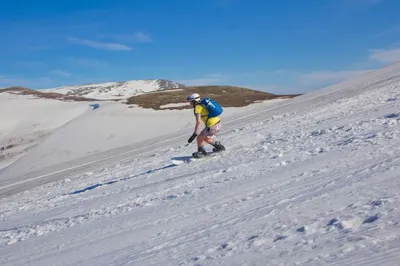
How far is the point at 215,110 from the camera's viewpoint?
11.1 metres

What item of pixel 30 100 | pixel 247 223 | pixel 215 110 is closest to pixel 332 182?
pixel 247 223

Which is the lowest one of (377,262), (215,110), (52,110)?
(377,262)

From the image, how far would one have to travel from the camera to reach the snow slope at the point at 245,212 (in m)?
4.21

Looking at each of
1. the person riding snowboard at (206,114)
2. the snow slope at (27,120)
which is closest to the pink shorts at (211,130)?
the person riding snowboard at (206,114)

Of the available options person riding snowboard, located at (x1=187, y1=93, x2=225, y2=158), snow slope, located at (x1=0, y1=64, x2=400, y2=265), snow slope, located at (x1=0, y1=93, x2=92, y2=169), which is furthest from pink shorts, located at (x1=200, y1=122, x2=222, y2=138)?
snow slope, located at (x1=0, y1=93, x2=92, y2=169)

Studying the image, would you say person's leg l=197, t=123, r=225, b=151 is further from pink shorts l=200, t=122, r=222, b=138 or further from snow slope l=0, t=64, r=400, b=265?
snow slope l=0, t=64, r=400, b=265

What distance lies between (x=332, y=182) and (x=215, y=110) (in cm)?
547

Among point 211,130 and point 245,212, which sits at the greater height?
point 211,130

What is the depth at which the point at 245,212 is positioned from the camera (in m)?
5.76

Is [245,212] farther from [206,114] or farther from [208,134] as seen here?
[208,134]

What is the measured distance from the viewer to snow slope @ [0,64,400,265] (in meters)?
4.21

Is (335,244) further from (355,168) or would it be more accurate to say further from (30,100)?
(30,100)

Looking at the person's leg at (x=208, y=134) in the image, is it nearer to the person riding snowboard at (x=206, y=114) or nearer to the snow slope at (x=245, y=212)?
the person riding snowboard at (x=206, y=114)

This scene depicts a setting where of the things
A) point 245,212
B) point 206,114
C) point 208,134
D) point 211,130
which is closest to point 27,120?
point 208,134
